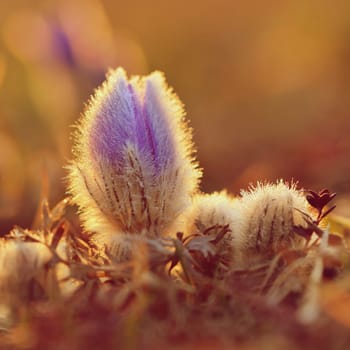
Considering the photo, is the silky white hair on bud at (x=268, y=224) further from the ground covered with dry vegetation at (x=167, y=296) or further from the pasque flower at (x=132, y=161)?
the pasque flower at (x=132, y=161)

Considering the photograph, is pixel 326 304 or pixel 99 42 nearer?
pixel 326 304

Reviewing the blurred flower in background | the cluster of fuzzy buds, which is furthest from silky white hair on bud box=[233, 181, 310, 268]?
the blurred flower in background

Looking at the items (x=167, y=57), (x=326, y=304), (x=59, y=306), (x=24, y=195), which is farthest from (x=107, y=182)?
(x=167, y=57)

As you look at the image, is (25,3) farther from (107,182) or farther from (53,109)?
(107,182)

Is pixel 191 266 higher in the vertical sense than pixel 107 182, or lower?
lower

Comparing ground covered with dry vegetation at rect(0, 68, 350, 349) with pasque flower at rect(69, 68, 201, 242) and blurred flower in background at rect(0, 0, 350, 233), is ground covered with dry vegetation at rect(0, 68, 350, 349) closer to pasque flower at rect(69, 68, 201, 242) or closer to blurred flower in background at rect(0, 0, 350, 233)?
pasque flower at rect(69, 68, 201, 242)

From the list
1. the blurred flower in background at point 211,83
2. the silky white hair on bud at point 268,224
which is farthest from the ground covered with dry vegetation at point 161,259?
the blurred flower in background at point 211,83

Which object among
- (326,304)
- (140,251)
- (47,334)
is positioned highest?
(140,251)
